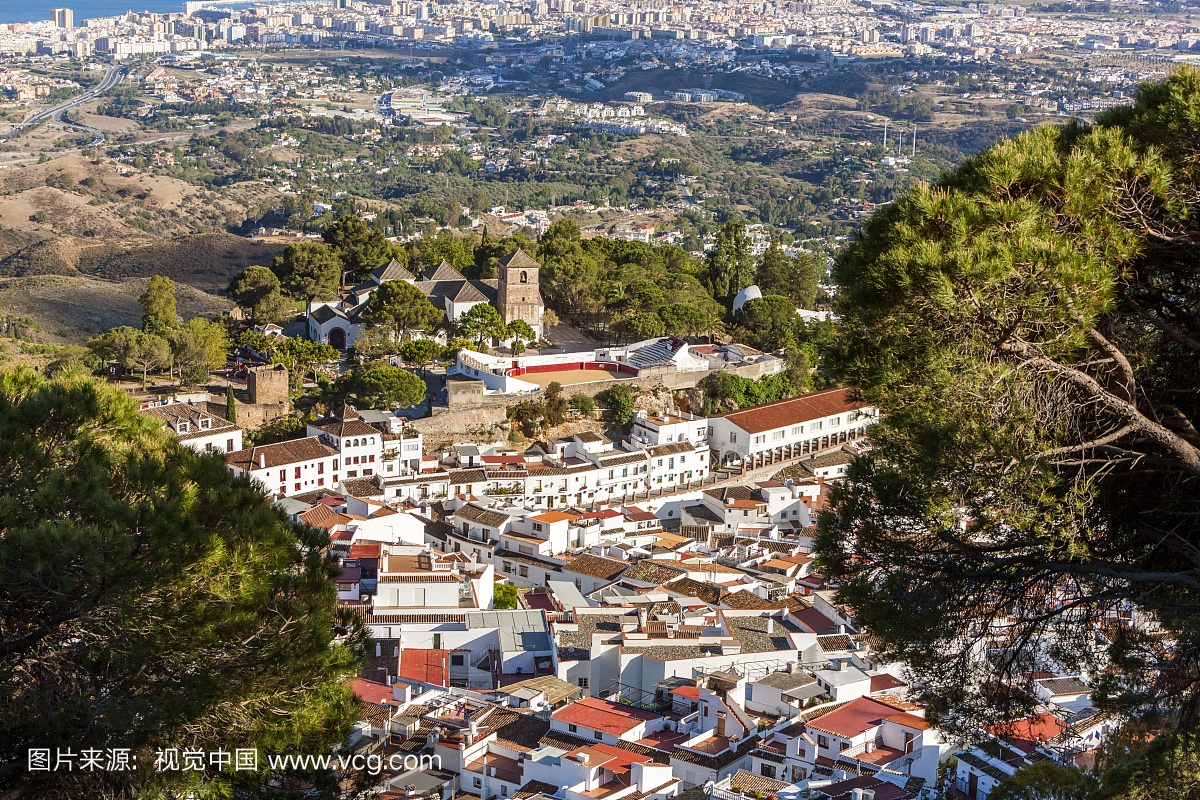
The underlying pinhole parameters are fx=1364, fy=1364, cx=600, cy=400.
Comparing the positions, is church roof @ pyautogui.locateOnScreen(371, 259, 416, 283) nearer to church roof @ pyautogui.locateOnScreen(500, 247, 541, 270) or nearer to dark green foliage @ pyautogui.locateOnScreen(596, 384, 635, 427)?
church roof @ pyautogui.locateOnScreen(500, 247, 541, 270)

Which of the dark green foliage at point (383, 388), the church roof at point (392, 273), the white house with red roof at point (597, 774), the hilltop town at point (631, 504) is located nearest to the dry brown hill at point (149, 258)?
the hilltop town at point (631, 504)

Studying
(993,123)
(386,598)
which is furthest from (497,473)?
(993,123)

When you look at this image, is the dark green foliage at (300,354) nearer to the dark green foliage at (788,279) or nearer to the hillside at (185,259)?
the dark green foliage at (788,279)

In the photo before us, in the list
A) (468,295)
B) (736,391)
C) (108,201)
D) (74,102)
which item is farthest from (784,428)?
(74,102)

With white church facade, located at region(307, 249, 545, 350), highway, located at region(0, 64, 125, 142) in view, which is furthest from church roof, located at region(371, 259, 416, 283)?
highway, located at region(0, 64, 125, 142)

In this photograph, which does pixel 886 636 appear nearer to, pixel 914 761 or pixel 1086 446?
pixel 1086 446

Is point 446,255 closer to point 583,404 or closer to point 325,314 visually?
point 325,314
